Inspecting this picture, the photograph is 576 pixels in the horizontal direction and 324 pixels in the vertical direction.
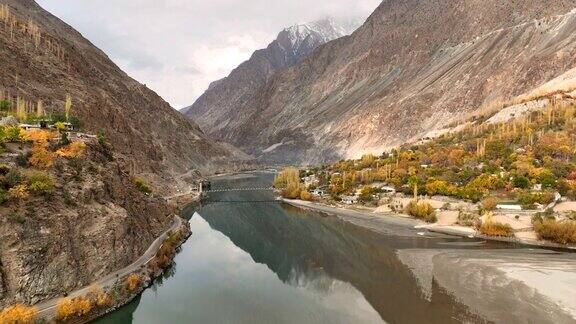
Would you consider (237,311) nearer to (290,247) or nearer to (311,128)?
(290,247)

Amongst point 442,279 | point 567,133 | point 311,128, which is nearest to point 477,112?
point 567,133

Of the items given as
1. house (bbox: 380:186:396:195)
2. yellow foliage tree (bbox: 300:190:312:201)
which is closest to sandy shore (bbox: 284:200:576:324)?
house (bbox: 380:186:396:195)

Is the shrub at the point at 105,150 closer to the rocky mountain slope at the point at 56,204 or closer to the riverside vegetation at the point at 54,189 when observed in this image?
the rocky mountain slope at the point at 56,204

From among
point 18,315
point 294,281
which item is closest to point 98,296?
point 18,315

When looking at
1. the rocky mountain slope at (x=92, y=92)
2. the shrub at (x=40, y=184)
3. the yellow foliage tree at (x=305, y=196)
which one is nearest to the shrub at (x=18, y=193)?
the shrub at (x=40, y=184)

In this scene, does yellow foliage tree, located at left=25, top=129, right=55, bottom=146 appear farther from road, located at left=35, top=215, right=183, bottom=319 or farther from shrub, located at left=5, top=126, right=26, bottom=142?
road, located at left=35, top=215, right=183, bottom=319

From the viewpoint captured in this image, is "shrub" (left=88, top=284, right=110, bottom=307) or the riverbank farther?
the riverbank
